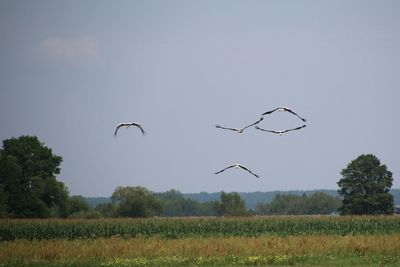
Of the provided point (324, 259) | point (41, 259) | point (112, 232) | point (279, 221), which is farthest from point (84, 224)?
point (324, 259)

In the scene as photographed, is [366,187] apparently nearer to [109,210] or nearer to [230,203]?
[230,203]

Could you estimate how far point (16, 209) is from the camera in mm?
91500

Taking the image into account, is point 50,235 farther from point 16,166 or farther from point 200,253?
point 16,166

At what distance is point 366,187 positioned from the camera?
324 feet

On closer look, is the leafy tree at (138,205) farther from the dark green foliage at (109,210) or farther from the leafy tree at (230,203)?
the leafy tree at (230,203)

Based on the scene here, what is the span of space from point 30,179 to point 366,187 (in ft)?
141

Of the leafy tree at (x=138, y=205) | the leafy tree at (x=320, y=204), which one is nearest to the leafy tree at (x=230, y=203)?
the leafy tree at (x=138, y=205)

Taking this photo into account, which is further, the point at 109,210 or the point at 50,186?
the point at 109,210

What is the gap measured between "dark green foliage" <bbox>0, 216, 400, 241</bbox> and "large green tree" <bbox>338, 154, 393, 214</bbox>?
27188 mm

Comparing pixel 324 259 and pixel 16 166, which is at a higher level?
pixel 16 166

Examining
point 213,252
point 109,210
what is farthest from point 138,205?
point 213,252

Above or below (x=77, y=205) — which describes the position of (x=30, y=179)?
above

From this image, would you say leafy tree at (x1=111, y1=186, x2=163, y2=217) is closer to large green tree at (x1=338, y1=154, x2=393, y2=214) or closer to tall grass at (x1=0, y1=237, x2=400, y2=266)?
large green tree at (x1=338, y1=154, x2=393, y2=214)

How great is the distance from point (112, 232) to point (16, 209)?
111ft
